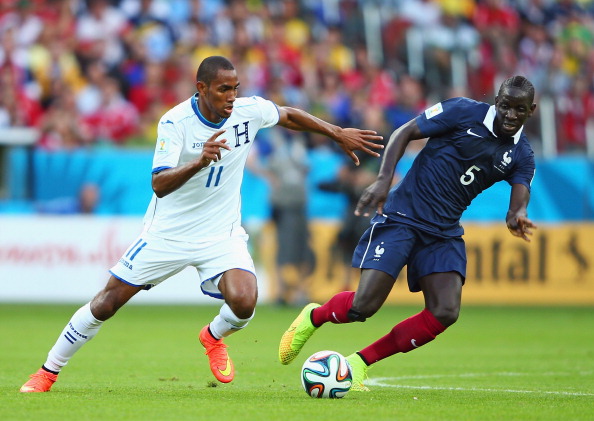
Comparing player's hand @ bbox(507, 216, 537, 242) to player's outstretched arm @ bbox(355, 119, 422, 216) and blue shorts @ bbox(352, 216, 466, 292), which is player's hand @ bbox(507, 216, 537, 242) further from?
player's outstretched arm @ bbox(355, 119, 422, 216)

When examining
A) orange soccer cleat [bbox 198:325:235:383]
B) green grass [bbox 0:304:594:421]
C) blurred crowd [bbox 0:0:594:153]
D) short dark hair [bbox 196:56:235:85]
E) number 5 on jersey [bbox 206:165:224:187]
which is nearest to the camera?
green grass [bbox 0:304:594:421]

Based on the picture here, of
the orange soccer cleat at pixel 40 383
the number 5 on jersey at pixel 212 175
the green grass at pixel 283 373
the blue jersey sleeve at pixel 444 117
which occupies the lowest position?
the green grass at pixel 283 373

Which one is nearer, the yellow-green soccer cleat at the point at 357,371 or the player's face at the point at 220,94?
the player's face at the point at 220,94

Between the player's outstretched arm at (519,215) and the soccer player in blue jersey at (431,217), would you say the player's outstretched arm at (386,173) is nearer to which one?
the soccer player in blue jersey at (431,217)

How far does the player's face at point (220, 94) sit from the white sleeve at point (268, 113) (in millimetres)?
432

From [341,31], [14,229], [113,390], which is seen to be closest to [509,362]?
Answer: [113,390]

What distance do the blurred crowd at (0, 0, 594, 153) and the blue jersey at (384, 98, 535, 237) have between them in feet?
31.1

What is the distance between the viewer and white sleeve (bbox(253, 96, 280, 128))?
8.15m

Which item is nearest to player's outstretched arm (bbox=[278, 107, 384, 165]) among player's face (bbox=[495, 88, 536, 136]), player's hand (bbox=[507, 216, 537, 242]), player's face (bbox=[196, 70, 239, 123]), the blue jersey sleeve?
the blue jersey sleeve

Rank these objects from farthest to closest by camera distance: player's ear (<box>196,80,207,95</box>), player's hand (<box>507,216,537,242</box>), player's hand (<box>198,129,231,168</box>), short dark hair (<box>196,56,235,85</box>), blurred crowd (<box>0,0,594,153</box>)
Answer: blurred crowd (<box>0,0,594,153</box>)
player's ear (<box>196,80,207,95</box>)
short dark hair (<box>196,56,235,85</box>)
player's hand (<box>507,216,537,242</box>)
player's hand (<box>198,129,231,168</box>)

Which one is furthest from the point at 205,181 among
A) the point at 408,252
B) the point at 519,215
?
the point at 519,215

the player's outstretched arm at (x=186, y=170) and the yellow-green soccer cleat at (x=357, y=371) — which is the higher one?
the player's outstretched arm at (x=186, y=170)

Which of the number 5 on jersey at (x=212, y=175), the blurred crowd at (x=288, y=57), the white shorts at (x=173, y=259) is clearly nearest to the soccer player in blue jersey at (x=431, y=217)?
the white shorts at (x=173, y=259)

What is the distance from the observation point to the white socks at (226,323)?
26.3ft
